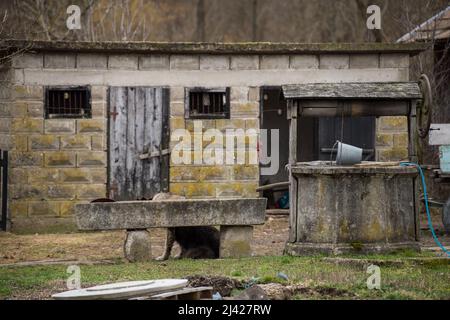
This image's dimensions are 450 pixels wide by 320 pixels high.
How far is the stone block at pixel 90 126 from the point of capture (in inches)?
714

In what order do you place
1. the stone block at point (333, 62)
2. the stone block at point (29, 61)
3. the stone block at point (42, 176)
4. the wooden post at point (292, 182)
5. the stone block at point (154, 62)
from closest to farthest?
1. the wooden post at point (292, 182)
2. the stone block at point (29, 61)
3. the stone block at point (42, 176)
4. the stone block at point (154, 62)
5. the stone block at point (333, 62)

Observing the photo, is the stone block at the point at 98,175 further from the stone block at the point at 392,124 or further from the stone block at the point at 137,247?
the stone block at the point at 392,124

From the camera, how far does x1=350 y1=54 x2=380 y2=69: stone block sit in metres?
18.7

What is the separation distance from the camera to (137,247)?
1320cm

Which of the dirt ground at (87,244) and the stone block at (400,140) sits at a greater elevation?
the stone block at (400,140)

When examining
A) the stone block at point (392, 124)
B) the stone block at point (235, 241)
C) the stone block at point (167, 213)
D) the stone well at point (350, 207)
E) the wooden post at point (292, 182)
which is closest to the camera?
the stone well at point (350, 207)

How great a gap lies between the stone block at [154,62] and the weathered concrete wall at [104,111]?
2 centimetres

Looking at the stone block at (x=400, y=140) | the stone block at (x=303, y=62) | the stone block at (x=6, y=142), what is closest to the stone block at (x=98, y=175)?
the stone block at (x=6, y=142)

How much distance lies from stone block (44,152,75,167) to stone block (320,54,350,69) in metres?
5.49

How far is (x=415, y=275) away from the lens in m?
11.0

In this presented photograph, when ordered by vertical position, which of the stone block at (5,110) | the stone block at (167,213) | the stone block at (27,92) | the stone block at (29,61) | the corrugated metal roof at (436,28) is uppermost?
the corrugated metal roof at (436,28)

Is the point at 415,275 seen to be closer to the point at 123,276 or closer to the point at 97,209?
the point at 123,276

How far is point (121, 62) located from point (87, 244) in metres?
4.23

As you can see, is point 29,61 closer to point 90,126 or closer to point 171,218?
point 90,126
